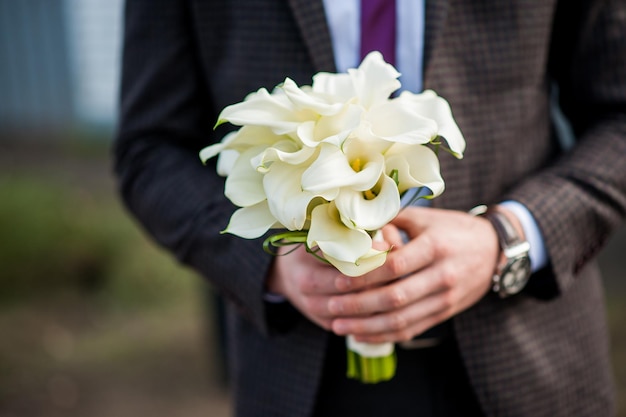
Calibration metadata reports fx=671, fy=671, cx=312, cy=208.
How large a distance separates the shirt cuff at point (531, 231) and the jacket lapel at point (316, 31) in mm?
441

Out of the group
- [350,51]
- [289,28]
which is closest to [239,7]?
[289,28]

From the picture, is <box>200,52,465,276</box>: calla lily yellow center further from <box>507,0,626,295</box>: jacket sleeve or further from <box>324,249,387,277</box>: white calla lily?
<box>507,0,626,295</box>: jacket sleeve

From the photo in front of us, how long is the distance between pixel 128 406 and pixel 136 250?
1.44 m

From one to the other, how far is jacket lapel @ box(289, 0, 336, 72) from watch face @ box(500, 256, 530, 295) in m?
0.50

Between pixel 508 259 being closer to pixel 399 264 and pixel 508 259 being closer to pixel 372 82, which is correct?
pixel 399 264

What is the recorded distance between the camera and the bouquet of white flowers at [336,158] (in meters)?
0.95

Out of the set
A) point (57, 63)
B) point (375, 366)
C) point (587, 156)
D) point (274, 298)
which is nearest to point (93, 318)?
point (274, 298)

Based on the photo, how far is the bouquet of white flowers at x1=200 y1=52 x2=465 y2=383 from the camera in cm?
95

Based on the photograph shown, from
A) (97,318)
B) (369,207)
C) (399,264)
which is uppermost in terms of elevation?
(369,207)

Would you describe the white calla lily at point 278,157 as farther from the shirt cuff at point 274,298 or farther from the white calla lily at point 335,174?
the shirt cuff at point 274,298

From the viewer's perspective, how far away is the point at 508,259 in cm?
124

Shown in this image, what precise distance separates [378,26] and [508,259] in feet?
1.68

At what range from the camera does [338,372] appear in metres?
1.41

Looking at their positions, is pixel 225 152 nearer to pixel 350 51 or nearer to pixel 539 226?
pixel 350 51
